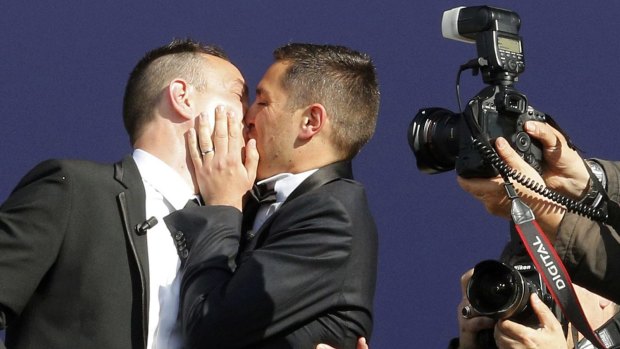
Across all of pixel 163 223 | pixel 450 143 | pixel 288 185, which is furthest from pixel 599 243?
pixel 163 223

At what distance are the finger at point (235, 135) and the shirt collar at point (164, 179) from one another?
0.37 feet

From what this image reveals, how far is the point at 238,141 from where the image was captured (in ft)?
7.02

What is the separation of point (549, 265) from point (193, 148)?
0.69m

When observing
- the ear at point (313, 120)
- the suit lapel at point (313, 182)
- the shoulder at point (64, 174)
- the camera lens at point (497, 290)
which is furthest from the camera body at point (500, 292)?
the shoulder at point (64, 174)

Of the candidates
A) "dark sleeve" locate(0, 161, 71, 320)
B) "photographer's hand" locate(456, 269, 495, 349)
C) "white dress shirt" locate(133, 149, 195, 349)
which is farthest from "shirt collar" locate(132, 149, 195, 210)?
"photographer's hand" locate(456, 269, 495, 349)

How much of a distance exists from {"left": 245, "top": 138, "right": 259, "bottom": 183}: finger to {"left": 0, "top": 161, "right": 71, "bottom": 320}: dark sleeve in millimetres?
384

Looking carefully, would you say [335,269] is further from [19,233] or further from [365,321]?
[19,233]

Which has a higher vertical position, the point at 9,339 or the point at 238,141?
the point at 238,141

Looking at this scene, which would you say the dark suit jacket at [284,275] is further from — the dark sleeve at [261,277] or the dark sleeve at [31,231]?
the dark sleeve at [31,231]

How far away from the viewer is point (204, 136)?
2115 mm

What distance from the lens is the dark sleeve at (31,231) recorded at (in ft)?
5.85

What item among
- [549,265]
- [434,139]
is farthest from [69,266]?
[549,265]

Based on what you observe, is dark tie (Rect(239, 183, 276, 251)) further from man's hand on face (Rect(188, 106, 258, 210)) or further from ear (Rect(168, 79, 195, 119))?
ear (Rect(168, 79, 195, 119))

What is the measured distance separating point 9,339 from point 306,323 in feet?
1.64
